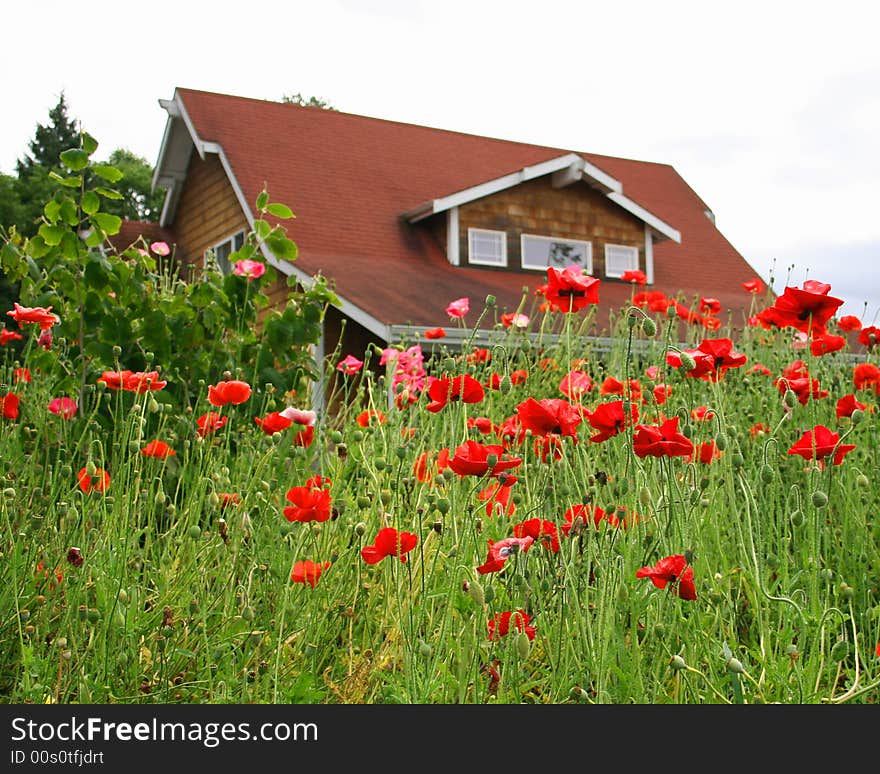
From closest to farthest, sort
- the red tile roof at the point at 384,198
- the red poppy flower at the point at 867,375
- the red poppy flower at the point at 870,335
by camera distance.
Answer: the red poppy flower at the point at 867,375
the red poppy flower at the point at 870,335
the red tile roof at the point at 384,198

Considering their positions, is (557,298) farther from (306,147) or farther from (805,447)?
(306,147)

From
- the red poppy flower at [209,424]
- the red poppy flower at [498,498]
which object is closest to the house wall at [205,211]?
the red poppy flower at [209,424]

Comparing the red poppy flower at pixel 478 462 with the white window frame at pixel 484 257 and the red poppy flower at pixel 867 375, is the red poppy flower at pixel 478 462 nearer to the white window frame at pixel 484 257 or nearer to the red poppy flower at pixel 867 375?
the red poppy flower at pixel 867 375

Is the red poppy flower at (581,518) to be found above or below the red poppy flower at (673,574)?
above

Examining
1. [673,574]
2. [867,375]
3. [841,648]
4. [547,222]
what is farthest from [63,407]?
[547,222]

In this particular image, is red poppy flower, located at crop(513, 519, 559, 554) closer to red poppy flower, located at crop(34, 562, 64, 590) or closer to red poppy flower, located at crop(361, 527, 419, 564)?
red poppy flower, located at crop(361, 527, 419, 564)

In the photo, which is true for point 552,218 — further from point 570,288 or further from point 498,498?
point 498,498

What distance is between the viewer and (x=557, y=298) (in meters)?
3.09

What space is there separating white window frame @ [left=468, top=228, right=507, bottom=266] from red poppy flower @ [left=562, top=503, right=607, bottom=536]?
1312 centimetres

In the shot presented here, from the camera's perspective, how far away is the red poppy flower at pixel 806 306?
2801 mm

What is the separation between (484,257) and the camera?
1567 centimetres

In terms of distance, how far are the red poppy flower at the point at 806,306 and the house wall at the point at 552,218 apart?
497 inches
